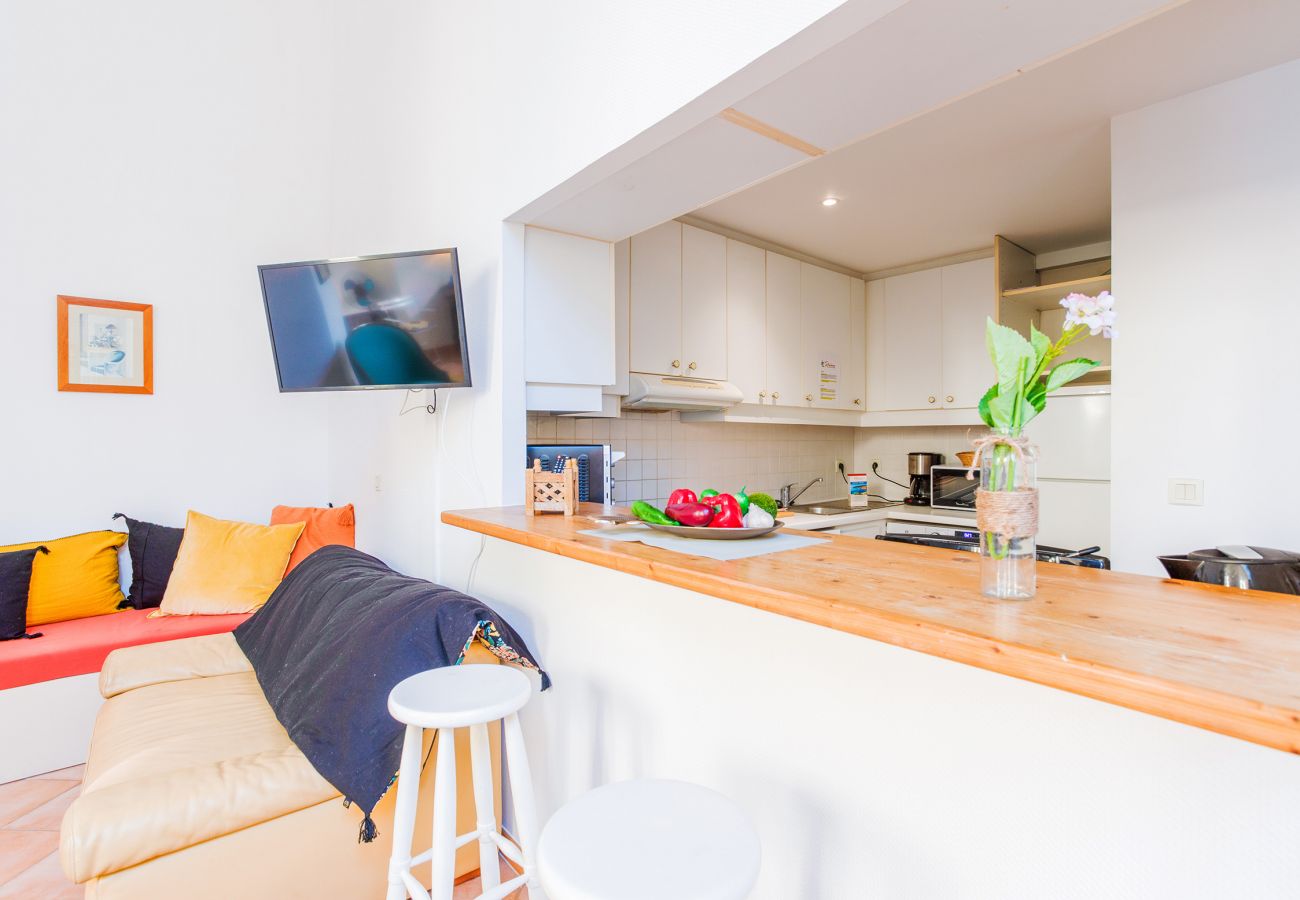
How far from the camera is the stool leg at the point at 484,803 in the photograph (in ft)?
4.70

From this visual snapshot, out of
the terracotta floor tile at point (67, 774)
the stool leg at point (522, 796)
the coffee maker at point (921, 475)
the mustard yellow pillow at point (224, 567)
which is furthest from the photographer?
the coffee maker at point (921, 475)

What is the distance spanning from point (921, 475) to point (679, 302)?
6.82 feet

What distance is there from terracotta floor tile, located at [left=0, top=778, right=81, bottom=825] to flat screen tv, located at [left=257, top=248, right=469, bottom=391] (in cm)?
161

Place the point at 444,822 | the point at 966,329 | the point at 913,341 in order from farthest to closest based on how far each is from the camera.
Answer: the point at 913,341, the point at 966,329, the point at 444,822

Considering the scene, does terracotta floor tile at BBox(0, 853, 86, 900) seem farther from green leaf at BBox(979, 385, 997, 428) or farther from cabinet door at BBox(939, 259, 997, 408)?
cabinet door at BBox(939, 259, 997, 408)

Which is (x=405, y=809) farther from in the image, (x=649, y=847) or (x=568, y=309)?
(x=568, y=309)

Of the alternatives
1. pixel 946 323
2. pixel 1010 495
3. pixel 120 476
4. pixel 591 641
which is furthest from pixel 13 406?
pixel 946 323

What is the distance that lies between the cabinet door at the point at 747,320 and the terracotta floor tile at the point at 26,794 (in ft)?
10.5

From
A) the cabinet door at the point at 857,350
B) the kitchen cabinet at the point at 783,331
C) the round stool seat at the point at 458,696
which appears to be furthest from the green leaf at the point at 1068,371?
the cabinet door at the point at 857,350

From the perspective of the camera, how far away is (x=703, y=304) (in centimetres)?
321

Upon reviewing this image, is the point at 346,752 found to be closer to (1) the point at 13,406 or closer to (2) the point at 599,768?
(2) the point at 599,768

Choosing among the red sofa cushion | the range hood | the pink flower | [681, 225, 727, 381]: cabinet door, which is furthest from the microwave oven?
the red sofa cushion

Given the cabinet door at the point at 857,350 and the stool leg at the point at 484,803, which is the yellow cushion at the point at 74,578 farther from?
the cabinet door at the point at 857,350

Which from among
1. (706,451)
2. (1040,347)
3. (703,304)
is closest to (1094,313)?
(1040,347)
